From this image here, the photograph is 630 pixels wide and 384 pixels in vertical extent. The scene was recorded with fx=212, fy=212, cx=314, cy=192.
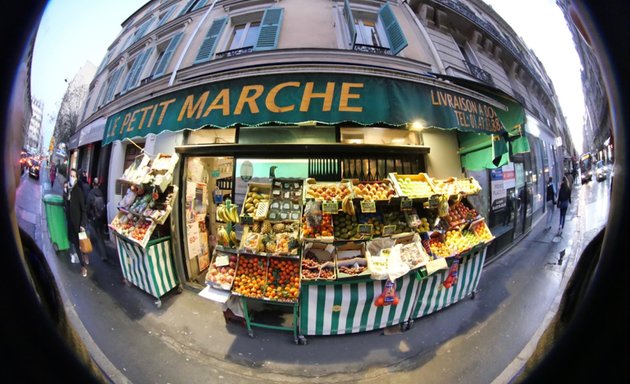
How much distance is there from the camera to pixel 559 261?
716 mm

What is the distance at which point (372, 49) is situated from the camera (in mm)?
882

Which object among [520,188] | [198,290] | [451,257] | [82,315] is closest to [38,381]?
[82,315]

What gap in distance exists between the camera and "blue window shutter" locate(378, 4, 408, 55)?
88 centimetres

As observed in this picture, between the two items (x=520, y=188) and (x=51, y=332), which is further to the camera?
(x=520, y=188)

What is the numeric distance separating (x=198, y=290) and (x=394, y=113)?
1154mm

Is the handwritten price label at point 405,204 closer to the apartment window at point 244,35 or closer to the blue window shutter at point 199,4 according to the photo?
the apartment window at point 244,35

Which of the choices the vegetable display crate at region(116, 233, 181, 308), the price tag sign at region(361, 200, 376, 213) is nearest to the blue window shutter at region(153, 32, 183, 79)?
the vegetable display crate at region(116, 233, 181, 308)

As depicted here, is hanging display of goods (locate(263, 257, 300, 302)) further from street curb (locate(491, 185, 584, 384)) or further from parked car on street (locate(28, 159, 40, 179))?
parked car on street (locate(28, 159, 40, 179))

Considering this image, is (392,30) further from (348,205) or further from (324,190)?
(348,205)

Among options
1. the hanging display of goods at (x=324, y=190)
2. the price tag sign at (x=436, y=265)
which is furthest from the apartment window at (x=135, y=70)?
the price tag sign at (x=436, y=265)

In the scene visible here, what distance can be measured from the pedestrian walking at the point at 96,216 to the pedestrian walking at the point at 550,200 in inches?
66.6

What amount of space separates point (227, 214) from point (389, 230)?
3.57ft

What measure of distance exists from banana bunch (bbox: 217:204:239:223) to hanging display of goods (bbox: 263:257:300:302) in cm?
62

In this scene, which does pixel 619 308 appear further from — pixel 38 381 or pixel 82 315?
pixel 82 315
